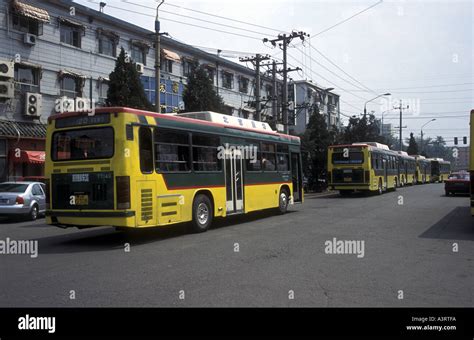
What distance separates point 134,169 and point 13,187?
9668 mm

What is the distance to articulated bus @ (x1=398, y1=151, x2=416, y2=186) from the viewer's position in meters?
38.9

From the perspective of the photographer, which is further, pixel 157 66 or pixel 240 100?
pixel 240 100

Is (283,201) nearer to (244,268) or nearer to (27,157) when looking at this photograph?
(244,268)

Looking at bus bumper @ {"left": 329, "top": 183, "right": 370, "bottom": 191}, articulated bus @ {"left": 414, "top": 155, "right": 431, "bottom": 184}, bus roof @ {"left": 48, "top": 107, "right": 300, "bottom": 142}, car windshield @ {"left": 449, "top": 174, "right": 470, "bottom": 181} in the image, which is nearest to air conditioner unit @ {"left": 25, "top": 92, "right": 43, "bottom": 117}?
bus roof @ {"left": 48, "top": 107, "right": 300, "bottom": 142}

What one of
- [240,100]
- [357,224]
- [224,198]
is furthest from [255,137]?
[240,100]

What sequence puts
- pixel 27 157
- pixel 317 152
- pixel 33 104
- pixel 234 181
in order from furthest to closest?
pixel 317 152 → pixel 33 104 → pixel 27 157 → pixel 234 181

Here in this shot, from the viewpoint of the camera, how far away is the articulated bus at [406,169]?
3894cm

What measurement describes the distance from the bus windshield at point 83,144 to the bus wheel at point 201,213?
3.04 m

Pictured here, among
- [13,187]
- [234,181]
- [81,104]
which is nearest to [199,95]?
[81,104]

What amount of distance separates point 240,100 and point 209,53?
24.6 ft

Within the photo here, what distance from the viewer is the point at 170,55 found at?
36.8m

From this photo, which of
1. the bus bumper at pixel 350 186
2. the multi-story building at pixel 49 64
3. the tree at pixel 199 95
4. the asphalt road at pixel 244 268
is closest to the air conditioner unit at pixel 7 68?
the multi-story building at pixel 49 64
